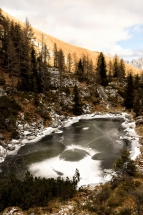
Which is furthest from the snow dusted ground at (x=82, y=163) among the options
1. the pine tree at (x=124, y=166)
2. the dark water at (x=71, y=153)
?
the pine tree at (x=124, y=166)

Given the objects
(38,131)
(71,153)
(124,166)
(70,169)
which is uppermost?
(124,166)

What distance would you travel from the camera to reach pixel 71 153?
104 feet

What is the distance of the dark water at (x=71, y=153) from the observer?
26.0 meters

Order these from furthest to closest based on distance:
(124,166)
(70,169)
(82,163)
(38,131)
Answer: (38,131) → (82,163) → (70,169) → (124,166)

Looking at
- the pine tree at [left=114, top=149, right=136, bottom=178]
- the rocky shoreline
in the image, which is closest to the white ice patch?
the pine tree at [left=114, top=149, right=136, bottom=178]

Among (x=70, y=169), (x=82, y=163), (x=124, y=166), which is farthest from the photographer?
(x=82, y=163)

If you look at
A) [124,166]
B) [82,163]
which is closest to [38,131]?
[82,163]

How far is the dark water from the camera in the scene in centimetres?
2605

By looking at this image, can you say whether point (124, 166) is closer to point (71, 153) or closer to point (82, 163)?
point (82, 163)

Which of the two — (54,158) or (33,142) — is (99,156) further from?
(33,142)

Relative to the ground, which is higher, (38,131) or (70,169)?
(38,131)

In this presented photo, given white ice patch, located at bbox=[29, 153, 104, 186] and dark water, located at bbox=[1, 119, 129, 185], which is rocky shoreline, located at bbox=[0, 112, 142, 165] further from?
white ice patch, located at bbox=[29, 153, 104, 186]

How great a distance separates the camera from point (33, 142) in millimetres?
36281

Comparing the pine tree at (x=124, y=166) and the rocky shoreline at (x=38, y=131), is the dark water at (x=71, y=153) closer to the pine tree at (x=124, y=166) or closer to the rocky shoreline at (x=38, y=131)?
the rocky shoreline at (x=38, y=131)
